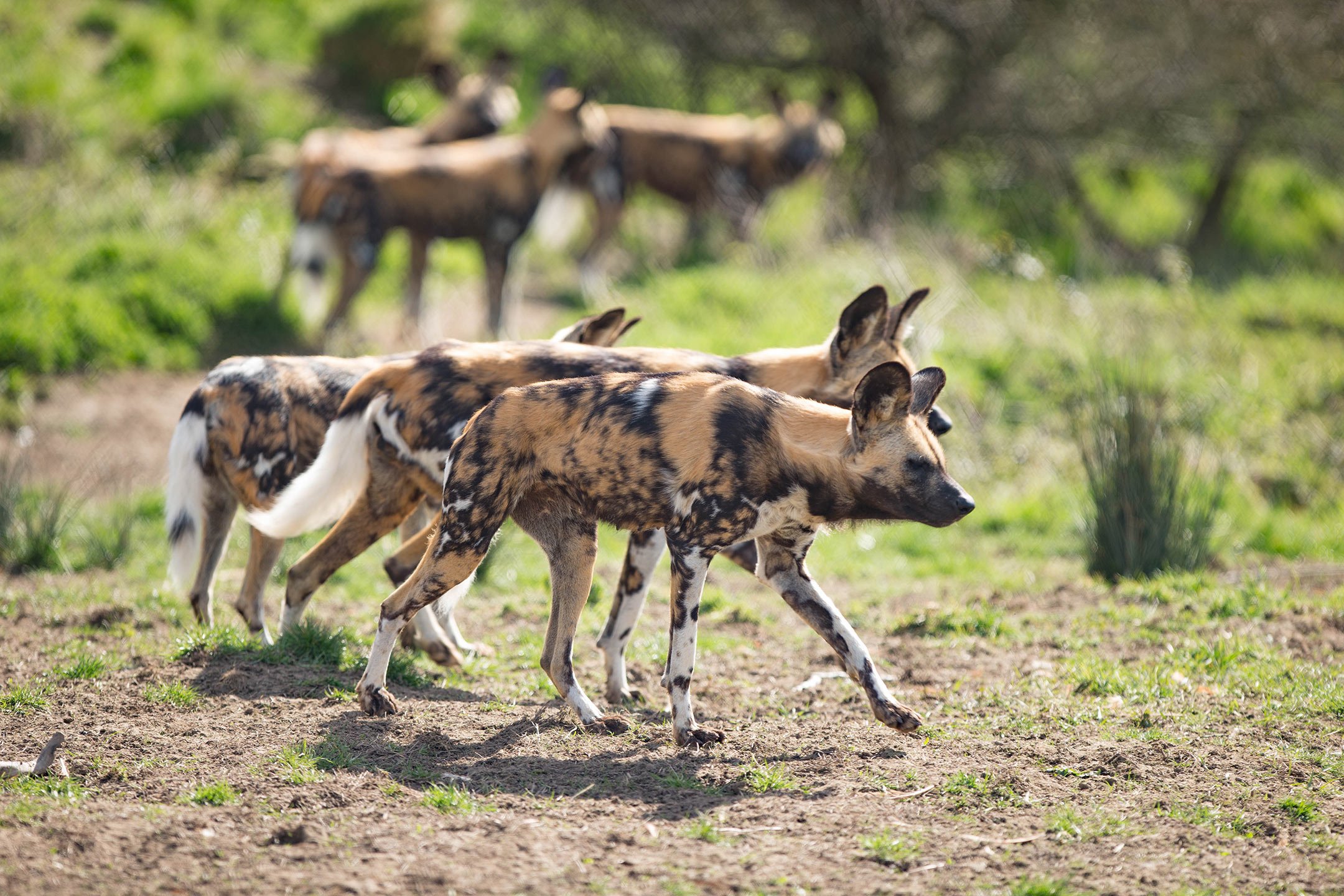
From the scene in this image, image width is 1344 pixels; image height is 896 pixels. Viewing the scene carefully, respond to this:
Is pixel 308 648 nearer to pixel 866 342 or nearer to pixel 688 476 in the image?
pixel 688 476

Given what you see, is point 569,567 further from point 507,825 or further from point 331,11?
point 331,11

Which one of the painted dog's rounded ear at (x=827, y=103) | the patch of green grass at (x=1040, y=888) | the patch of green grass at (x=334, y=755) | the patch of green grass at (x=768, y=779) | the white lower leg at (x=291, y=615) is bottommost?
the patch of green grass at (x=1040, y=888)

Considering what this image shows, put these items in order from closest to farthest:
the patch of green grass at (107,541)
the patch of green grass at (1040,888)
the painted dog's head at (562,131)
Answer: the patch of green grass at (1040,888), the patch of green grass at (107,541), the painted dog's head at (562,131)

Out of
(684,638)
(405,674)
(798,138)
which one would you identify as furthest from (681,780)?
(798,138)

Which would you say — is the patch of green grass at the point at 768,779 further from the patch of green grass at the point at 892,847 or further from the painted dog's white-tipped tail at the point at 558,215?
Answer: the painted dog's white-tipped tail at the point at 558,215

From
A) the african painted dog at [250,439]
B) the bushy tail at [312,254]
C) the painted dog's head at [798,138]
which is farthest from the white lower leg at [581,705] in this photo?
the painted dog's head at [798,138]

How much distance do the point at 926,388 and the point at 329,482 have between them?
1.89 m

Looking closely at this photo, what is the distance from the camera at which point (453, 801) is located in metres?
3.24

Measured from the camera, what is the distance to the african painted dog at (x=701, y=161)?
437 inches

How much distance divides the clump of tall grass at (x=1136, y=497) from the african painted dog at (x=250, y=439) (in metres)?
3.02

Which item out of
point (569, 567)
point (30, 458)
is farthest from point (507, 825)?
point (30, 458)

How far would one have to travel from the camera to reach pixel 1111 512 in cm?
582

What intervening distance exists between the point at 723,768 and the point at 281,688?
1444mm

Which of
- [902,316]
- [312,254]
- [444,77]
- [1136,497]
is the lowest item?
[1136,497]
